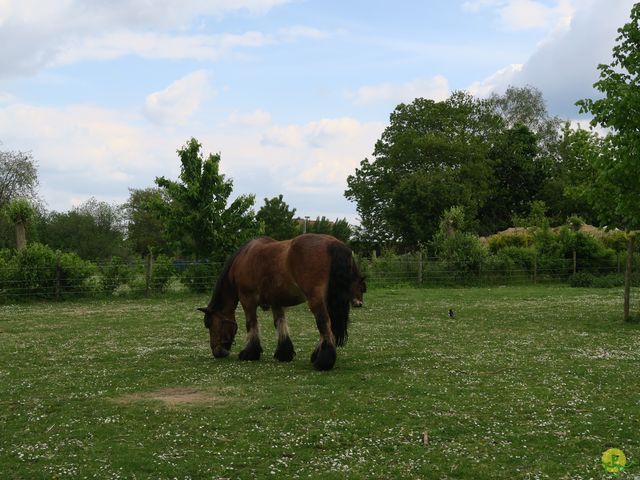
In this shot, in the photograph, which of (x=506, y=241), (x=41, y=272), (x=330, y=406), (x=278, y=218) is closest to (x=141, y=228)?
(x=278, y=218)

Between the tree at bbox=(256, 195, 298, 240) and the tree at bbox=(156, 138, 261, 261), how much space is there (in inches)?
1080

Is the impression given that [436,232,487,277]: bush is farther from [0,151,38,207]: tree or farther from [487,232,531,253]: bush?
[0,151,38,207]: tree

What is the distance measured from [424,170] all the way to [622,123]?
41598 millimetres

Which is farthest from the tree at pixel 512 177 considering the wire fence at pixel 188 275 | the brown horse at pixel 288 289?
the brown horse at pixel 288 289

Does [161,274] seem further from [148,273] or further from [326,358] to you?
[326,358]

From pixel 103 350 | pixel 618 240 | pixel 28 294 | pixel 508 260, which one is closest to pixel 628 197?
pixel 103 350

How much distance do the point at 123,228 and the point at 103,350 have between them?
64054 millimetres

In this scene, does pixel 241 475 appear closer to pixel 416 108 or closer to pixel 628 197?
pixel 628 197

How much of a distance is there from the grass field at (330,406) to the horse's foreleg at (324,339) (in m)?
0.19

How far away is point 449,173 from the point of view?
53.1 metres

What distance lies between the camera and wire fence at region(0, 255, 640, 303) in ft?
79.7

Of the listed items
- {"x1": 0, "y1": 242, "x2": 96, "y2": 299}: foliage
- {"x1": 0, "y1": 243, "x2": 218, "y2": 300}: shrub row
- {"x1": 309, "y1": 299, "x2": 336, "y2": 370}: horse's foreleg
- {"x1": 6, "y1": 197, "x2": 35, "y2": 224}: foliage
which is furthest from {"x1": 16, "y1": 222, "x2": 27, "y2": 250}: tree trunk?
{"x1": 309, "y1": 299, "x2": 336, "y2": 370}: horse's foreleg

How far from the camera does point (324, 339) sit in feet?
31.7

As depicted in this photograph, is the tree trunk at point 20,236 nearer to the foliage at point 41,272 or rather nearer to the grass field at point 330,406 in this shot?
the foliage at point 41,272
